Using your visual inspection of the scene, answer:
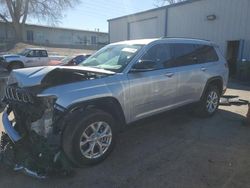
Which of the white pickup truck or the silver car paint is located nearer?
the silver car paint

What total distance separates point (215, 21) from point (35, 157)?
14.6m

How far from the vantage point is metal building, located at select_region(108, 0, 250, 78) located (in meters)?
13.7

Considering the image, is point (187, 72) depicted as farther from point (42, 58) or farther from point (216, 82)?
point (42, 58)

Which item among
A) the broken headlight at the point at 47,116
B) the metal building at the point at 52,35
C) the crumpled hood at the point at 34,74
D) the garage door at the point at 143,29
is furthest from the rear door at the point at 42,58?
the metal building at the point at 52,35

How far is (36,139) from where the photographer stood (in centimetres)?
333

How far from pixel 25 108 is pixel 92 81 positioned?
3.19ft

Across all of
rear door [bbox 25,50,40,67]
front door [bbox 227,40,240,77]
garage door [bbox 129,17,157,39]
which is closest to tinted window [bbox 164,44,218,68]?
front door [bbox 227,40,240,77]

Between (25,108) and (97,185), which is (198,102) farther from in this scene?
(25,108)

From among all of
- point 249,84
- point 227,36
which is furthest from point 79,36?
point 249,84

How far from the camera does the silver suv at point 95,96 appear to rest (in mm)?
3227

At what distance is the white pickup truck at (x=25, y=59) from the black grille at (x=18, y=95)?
1310 cm

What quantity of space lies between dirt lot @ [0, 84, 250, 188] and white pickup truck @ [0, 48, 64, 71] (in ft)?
42.1

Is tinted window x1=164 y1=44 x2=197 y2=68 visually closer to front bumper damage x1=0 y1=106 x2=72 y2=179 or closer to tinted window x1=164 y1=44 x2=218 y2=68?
tinted window x1=164 y1=44 x2=218 y2=68

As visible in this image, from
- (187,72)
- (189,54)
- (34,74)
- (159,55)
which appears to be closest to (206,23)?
(189,54)
